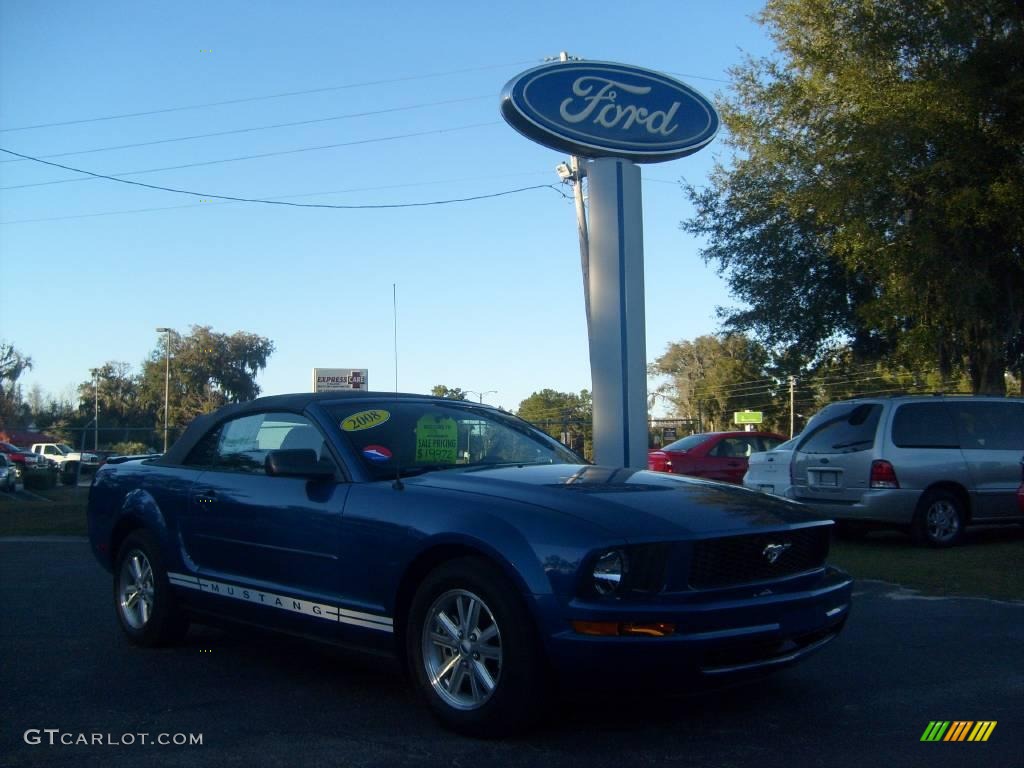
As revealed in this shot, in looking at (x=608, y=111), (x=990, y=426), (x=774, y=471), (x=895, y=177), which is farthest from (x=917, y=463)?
(x=895, y=177)

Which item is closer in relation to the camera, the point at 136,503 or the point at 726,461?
the point at 136,503

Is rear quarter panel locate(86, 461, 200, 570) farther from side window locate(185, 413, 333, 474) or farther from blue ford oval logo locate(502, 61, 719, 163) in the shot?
blue ford oval logo locate(502, 61, 719, 163)

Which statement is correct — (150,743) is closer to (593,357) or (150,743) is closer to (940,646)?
(940,646)

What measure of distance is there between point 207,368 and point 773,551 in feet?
161

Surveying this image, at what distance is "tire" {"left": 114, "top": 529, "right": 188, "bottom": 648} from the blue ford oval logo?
6690mm

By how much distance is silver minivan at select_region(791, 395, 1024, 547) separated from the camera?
35.8 feet

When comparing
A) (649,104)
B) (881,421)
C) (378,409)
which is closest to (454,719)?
(378,409)

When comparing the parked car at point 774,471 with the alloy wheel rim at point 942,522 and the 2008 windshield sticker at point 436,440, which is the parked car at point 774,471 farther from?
the 2008 windshield sticker at point 436,440

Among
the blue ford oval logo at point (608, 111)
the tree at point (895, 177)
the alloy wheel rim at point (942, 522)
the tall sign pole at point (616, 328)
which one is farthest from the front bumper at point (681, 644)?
the tree at point (895, 177)

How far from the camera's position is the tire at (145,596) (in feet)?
19.8

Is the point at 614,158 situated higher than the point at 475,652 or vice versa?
the point at 614,158

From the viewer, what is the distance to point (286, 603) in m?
5.15

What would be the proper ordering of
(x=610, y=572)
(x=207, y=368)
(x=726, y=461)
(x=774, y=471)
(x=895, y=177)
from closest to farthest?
A: (x=610, y=572)
(x=774, y=471)
(x=895, y=177)
(x=726, y=461)
(x=207, y=368)

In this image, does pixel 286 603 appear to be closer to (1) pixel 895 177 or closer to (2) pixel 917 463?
(2) pixel 917 463
